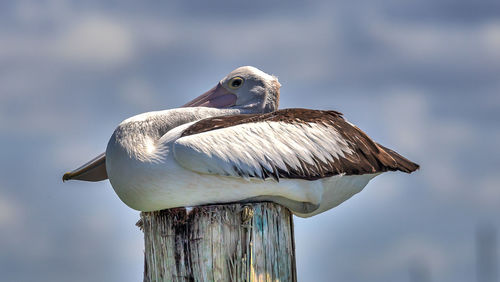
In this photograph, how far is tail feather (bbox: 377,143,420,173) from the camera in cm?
771

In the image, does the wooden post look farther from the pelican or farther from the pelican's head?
the pelican's head

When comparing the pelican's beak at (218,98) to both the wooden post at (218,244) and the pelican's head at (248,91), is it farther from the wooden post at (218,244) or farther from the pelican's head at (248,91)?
A: the wooden post at (218,244)

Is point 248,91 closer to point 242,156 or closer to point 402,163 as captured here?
point 242,156

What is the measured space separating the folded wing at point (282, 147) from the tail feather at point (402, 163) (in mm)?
14

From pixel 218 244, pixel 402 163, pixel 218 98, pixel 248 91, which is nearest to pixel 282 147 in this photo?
pixel 248 91

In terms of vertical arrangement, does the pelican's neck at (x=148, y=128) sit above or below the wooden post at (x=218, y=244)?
above

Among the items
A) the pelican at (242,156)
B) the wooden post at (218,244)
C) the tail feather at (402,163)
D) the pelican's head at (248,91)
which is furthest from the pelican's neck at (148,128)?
the tail feather at (402,163)

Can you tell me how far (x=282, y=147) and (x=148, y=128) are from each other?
54.8 inches

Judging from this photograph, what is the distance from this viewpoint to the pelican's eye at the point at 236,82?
7711 mm

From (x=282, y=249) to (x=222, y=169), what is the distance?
1021 millimetres

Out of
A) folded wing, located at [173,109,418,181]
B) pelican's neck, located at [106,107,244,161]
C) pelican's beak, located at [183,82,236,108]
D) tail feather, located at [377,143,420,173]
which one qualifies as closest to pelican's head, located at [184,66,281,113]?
pelican's beak, located at [183,82,236,108]

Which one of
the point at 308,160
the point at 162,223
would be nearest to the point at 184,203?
the point at 162,223

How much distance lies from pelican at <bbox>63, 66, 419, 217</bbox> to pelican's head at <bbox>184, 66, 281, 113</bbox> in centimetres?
1

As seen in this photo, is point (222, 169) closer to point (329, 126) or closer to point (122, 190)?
point (122, 190)
